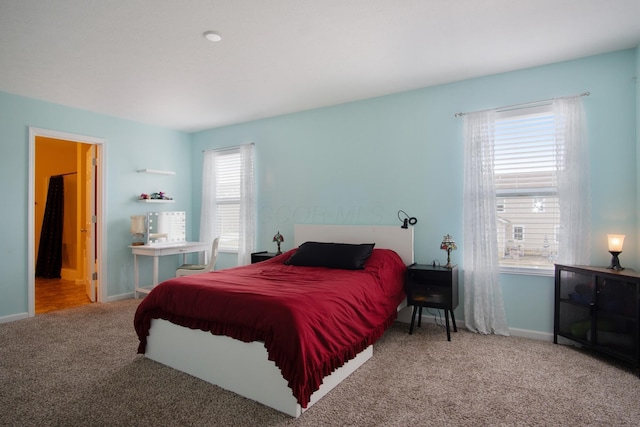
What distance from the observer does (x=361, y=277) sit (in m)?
3.14

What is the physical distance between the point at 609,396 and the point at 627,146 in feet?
6.75

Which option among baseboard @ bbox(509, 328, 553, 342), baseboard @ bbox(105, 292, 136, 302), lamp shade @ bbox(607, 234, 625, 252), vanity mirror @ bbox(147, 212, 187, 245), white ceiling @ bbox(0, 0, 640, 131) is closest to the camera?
white ceiling @ bbox(0, 0, 640, 131)

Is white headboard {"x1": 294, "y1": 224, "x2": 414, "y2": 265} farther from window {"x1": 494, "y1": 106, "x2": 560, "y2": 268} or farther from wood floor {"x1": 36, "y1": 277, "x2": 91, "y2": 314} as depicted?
wood floor {"x1": 36, "y1": 277, "x2": 91, "y2": 314}

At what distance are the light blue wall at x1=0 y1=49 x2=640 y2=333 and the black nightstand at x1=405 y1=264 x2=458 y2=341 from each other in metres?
0.41

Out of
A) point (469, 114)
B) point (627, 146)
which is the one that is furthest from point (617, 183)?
point (469, 114)

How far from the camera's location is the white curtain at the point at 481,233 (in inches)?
137

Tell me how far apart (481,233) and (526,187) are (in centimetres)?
60

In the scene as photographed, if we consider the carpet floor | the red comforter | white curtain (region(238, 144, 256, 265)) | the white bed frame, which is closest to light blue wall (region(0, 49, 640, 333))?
white curtain (region(238, 144, 256, 265))

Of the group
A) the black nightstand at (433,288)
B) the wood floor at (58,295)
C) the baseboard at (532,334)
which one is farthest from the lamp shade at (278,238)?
the baseboard at (532,334)

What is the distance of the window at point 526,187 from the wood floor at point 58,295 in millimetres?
5263

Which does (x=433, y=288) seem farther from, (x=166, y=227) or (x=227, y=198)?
(x=166, y=227)

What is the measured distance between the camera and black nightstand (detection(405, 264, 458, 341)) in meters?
3.36

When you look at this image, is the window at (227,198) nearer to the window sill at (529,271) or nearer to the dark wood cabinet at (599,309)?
the window sill at (529,271)

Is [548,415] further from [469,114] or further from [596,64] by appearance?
[596,64]
